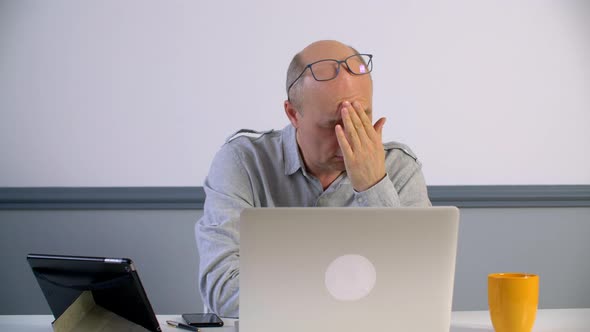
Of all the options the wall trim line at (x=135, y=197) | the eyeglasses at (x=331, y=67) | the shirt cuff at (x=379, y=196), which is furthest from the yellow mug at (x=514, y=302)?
the wall trim line at (x=135, y=197)

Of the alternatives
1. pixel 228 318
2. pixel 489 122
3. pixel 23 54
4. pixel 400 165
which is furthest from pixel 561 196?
pixel 23 54

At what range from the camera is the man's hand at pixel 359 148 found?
1.58 m

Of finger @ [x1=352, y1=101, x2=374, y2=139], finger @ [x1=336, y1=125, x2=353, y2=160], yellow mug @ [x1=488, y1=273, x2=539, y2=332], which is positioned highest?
finger @ [x1=352, y1=101, x2=374, y2=139]

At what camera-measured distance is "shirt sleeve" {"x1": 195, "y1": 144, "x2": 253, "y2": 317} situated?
1476 millimetres

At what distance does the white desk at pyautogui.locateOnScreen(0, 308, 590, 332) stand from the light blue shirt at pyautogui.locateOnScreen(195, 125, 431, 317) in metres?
0.26

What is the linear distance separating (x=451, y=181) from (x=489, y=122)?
256 millimetres

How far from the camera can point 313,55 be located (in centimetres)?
167

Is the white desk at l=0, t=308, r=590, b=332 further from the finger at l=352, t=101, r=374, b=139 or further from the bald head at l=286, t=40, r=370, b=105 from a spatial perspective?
the bald head at l=286, t=40, r=370, b=105

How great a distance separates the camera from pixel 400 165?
1843 mm

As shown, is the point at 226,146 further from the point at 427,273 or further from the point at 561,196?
the point at 561,196

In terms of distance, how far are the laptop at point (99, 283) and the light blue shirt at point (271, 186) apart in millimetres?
376

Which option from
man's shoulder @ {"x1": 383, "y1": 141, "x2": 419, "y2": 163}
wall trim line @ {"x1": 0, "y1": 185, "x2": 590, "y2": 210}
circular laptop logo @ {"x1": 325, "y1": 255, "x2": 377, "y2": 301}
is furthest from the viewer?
wall trim line @ {"x1": 0, "y1": 185, "x2": 590, "y2": 210}

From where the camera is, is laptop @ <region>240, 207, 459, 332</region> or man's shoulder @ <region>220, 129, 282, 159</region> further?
man's shoulder @ <region>220, 129, 282, 159</region>

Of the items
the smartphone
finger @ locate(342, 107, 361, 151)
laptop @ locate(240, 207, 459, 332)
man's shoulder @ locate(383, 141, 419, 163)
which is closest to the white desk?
the smartphone
